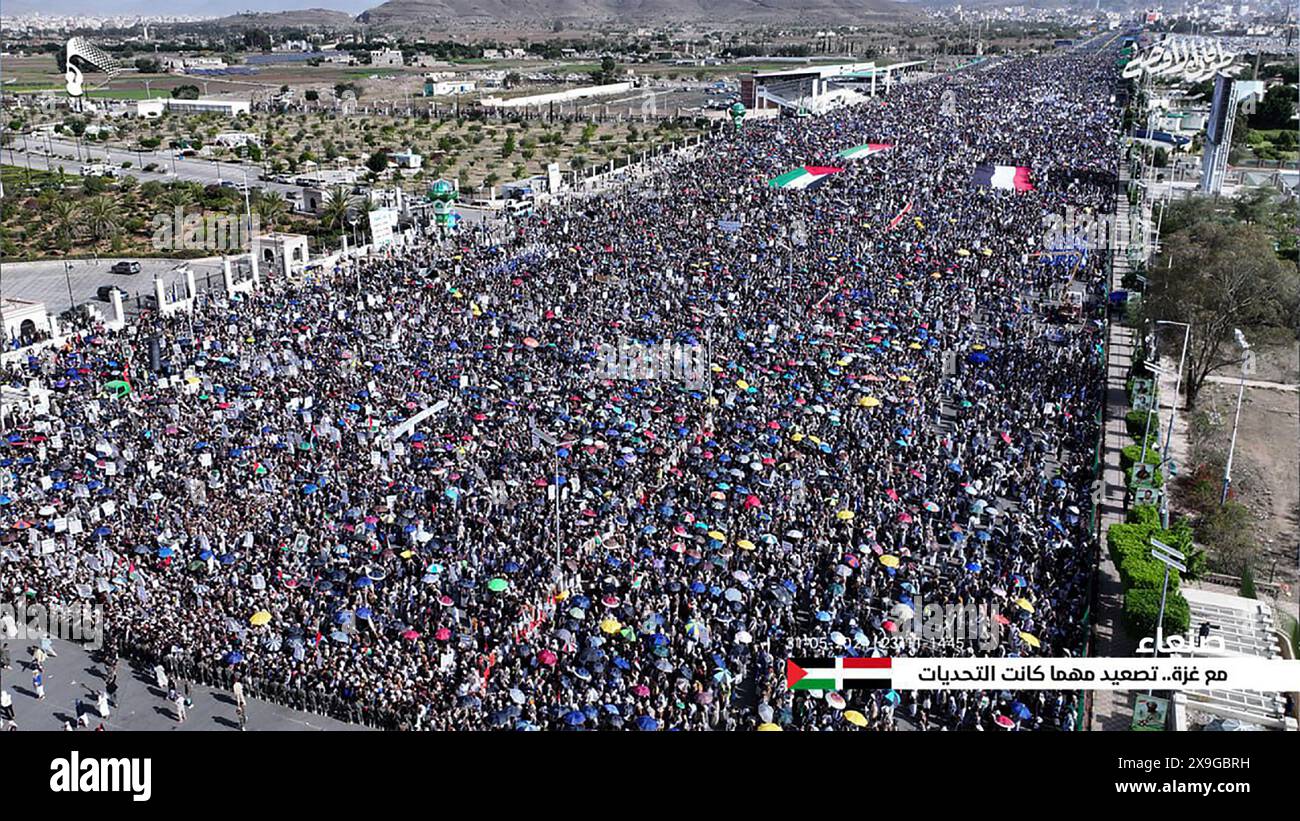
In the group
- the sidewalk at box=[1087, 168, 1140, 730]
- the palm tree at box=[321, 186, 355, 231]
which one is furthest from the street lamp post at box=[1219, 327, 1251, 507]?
the palm tree at box=[321, 186, 355, 231]

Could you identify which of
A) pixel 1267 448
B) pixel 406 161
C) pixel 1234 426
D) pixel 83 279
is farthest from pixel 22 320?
pixel 406 161


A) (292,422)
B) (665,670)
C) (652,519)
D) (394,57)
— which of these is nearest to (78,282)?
(292,422)

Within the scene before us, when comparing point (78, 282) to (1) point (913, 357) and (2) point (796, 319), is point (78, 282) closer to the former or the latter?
(2) point (796, 319)

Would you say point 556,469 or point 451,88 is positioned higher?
point 451,88

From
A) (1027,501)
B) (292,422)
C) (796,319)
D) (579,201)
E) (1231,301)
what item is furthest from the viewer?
(579,201)

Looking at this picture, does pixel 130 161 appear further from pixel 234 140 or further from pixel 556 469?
pixel 556 469

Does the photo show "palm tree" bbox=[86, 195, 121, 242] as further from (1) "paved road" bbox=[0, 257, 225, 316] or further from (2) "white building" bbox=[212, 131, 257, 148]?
(2) "white building" bbox=[212, 131, 257, 148]

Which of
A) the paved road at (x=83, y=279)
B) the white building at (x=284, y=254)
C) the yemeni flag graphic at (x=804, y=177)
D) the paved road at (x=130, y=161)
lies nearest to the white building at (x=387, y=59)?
the paved road at (x=130, y=161)
